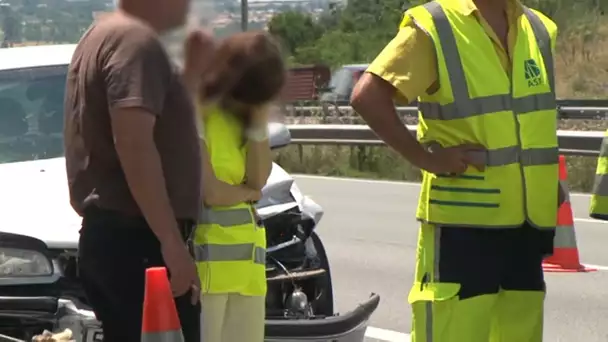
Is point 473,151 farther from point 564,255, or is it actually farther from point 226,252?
point 564,255

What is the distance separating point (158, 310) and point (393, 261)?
6071 millimetres

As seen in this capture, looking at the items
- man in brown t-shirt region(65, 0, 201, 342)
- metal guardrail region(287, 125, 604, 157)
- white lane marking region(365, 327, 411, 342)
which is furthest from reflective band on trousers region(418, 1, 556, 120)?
metal guardrail region(287, 125, 604, 157)

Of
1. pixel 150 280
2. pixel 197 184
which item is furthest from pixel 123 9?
pixel 150 280

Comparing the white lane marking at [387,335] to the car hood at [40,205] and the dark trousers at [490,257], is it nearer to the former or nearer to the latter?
the car hood at [40,205]

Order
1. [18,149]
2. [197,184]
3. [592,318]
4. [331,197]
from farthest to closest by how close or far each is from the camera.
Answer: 1. [331,197]
2. [592,318]
3. [18,149]
4. [197,184]

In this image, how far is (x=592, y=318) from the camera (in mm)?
7391

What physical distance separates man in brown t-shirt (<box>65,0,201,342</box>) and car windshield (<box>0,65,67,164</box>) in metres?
1.91

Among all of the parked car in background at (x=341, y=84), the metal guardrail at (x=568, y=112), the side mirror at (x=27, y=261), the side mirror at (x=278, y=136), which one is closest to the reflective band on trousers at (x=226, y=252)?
the side mirror at (x=278, y=136)

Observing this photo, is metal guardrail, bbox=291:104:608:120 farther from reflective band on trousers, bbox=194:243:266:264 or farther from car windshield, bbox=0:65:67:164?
reflective band on trousers, bbox=194:243:266:264

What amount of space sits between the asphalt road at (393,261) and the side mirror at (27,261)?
8.77 ft

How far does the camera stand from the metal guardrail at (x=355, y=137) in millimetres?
13531

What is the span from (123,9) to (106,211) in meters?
0.62

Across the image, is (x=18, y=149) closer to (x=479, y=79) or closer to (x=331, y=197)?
(x=479, y=79)

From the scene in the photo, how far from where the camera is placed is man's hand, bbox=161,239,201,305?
12.3ft
